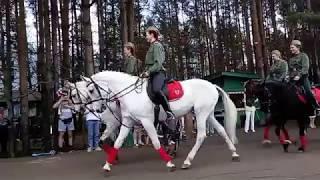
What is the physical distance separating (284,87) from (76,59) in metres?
33.3

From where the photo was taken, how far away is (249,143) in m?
16.4

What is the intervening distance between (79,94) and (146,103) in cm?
149

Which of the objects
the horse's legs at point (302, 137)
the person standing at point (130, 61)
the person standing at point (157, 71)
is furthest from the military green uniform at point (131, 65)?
the horse's legs at point (302, 137)

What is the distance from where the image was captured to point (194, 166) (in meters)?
11.3

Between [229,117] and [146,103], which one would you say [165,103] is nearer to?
[146,103]

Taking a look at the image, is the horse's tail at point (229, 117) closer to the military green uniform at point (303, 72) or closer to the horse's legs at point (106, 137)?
the military green uniform at point (303, 72)

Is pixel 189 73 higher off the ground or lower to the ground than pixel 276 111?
higher

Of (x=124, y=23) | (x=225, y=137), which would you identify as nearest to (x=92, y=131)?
(x=225, y=137)

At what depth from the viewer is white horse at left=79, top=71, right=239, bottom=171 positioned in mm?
10562

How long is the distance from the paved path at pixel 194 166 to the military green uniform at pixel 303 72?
1.33 meters

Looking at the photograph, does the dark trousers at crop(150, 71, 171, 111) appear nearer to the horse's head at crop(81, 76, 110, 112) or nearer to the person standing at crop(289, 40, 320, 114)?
the horse's head at crop(81, 76, 110, 112)

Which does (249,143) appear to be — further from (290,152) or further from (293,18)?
(293,18)

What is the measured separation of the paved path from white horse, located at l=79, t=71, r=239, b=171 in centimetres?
50

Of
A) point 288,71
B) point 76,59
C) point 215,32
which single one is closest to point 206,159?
point 288,71
